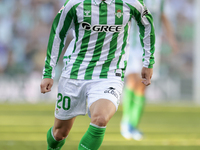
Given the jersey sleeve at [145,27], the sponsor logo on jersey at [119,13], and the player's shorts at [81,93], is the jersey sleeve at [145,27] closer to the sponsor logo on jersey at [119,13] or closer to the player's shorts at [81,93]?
the sponsor logo on jersey at [119,13]

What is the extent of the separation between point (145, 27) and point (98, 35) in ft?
1.38

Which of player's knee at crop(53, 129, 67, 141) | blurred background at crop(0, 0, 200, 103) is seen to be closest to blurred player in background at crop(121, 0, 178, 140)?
player's knee at crop(53, 129, 67, 141)

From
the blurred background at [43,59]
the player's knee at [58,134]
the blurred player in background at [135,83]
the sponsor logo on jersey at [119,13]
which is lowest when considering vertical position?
the blurred background at [43,59]

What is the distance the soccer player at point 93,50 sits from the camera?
390cm

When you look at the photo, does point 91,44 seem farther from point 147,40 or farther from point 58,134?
point 58,134

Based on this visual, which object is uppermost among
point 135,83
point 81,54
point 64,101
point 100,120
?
point 81,54

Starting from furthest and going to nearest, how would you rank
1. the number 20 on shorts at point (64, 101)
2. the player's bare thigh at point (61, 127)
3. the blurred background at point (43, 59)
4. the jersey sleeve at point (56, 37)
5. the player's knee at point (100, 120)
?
the blurred background at point (43, 59) → the player's bare thigh at point (61, 127) → the number 20 on shorts at point (64, 101) → the jersey sleeve at point (56, 37) → the player's knee at point (100, 120)

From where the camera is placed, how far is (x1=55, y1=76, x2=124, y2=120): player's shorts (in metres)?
3.82

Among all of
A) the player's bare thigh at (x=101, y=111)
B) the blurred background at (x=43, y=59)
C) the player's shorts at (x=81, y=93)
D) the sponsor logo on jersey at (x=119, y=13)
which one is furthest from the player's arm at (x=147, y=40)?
the blurred background at (x=43, y=59)

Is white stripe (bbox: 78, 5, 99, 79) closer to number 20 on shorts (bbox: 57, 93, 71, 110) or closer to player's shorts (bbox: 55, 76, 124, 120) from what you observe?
player's shorts (bbox: 55, 76, 124, 120)

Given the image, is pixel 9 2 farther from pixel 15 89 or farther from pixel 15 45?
pixel 15 89

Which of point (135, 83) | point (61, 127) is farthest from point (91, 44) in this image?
point (135, 83)

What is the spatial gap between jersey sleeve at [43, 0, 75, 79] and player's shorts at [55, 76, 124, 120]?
179 millimetres

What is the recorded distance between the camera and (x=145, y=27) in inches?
160
